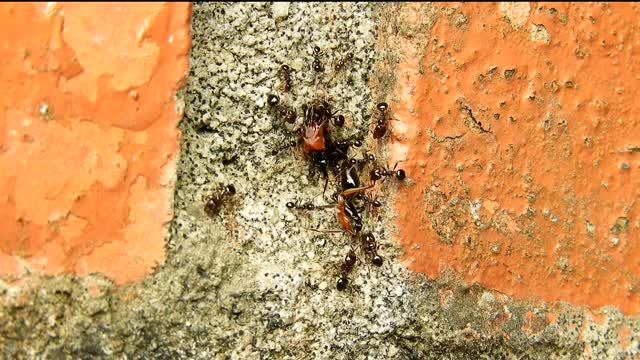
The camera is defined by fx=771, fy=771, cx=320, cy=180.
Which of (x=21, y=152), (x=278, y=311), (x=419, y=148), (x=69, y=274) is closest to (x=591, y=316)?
(x=419, y=148)

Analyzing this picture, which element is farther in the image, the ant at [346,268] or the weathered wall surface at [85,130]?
the ant at [346,268]

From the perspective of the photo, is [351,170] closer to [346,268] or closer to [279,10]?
[346,268]

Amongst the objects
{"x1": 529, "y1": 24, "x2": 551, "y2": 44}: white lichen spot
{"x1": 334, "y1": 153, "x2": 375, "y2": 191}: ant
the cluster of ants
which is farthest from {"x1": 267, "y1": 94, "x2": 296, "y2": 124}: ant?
{"x1": 529, "y1": 24, "x2": 551, "y2": 44}: white lichen spot

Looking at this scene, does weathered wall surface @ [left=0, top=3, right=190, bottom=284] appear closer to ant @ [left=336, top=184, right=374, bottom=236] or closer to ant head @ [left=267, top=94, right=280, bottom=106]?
ant head @ [left=267, top=94, right=280, bottom=106]

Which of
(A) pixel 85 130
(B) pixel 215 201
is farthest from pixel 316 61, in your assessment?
(A) pixel 85 130

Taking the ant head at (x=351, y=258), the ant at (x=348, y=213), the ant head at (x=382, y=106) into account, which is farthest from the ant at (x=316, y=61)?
the ant head at (x=351, y=258)

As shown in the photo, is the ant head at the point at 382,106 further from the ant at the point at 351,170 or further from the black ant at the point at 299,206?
the black ant at the point at 299,206
